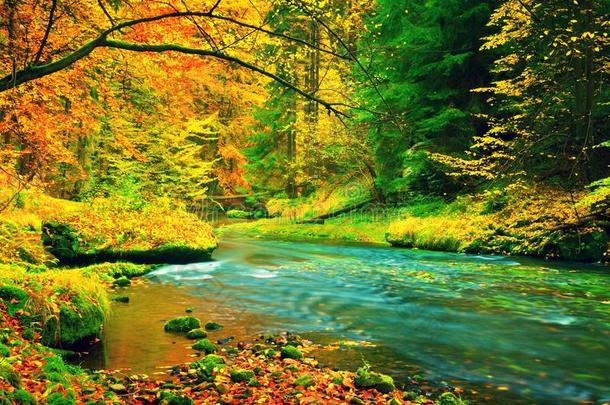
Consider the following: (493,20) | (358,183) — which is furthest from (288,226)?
(493,20)

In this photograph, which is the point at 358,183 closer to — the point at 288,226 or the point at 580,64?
the point at 288,226

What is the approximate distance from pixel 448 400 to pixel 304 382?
1.39 metres

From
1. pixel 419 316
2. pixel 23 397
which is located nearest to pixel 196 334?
pixel 23 397

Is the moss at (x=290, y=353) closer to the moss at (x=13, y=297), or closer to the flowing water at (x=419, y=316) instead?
the flowing water at (x=419, y=316)

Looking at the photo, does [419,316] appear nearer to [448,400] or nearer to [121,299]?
[448,400]

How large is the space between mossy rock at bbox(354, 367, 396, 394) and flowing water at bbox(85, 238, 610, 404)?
17.8 inches

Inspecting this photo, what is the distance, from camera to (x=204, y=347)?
20.3 ft

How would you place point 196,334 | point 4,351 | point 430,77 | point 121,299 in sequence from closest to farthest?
1. point 4,351
2. point 196,334
3. point 121,299
4. point 430,77

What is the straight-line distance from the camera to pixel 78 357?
5.86m

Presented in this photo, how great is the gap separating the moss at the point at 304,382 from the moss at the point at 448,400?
122 cm

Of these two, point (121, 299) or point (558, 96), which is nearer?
point (121, 299)

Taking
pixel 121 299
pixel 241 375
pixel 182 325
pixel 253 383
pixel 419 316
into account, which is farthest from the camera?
Result: pixel 121 299

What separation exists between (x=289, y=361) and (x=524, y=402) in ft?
8.13

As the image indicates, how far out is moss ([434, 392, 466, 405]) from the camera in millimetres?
4698
